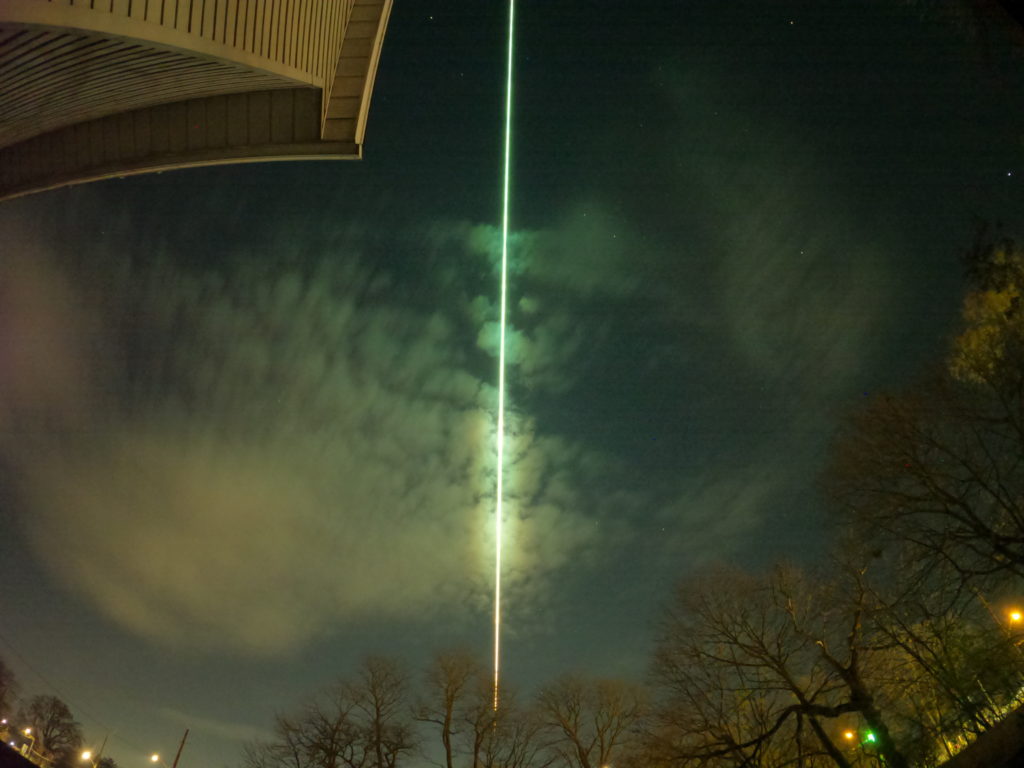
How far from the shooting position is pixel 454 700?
26938mm

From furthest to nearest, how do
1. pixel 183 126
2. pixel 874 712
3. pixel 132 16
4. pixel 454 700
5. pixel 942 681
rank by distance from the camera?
pixel 454 700, pixel 874 712, pixel 942 681, pixel 183 126, pixel 132 16

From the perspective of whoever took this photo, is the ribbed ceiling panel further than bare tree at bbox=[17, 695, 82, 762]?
No

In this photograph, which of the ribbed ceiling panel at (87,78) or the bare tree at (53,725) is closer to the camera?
the ribbed ceiling panel at (87,78)

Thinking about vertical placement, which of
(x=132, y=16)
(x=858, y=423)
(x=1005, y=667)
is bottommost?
(x=1005, y=667)

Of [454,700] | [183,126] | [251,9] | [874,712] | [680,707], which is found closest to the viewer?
[251,9]

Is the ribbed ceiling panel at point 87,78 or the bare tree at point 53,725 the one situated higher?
the bare tree at point 53,725

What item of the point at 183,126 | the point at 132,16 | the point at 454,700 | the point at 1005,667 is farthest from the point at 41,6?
the point at 454,700

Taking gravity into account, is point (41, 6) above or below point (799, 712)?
above

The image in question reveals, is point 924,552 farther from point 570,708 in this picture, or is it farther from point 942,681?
point 570,708

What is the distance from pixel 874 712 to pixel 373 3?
60.7ft

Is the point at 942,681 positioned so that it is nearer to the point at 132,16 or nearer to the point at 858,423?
the point at 858,423

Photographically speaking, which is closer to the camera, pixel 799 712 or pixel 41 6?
pixel 41 6

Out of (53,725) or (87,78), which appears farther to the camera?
(53,725)

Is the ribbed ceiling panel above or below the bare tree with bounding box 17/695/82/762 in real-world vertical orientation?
below
